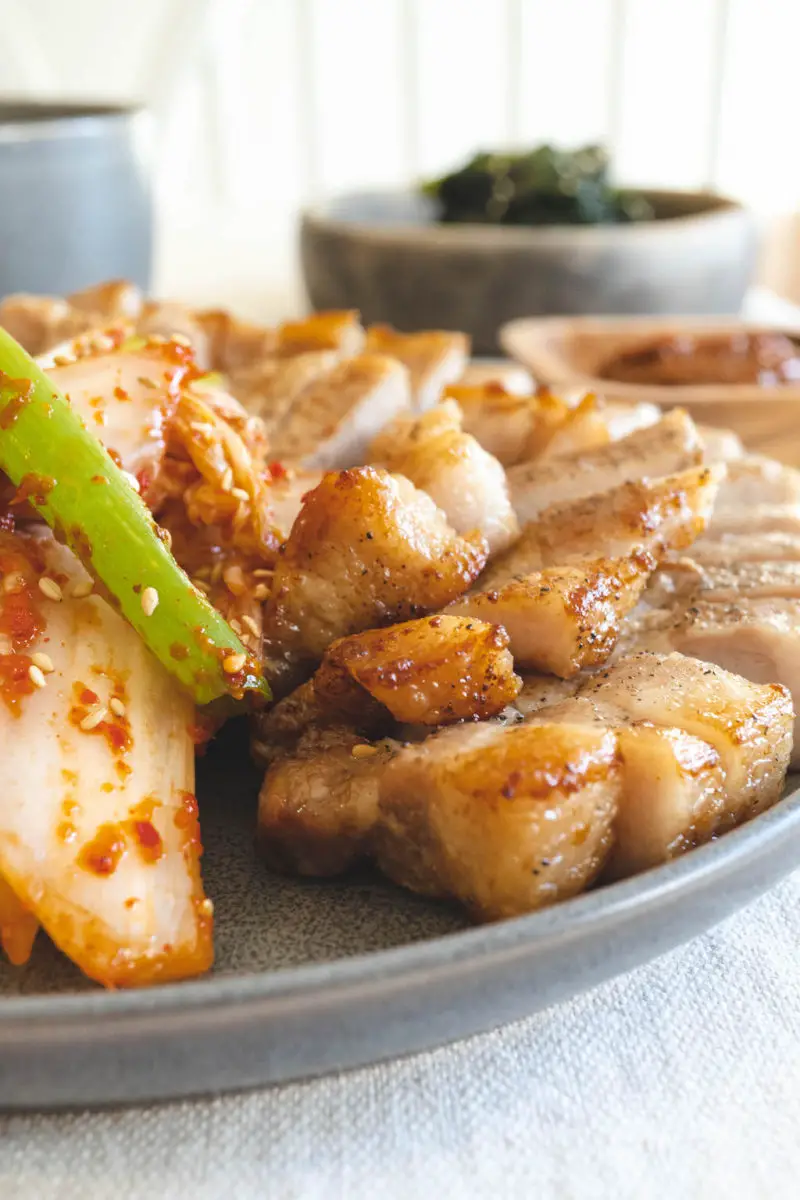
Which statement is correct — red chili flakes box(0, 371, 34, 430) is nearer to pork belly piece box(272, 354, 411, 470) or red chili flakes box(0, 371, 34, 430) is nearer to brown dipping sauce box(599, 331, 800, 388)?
pork belly piece box(272, 354, 411, 470)

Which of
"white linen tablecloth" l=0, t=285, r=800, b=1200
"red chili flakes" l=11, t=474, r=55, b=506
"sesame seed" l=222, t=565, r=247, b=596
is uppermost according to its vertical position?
"red chili flakes" l=11, t=474, r=55, b=506

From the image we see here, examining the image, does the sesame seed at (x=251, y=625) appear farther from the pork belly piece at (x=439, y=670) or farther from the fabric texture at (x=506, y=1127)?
the fabric texture at (x=506, y=1127)

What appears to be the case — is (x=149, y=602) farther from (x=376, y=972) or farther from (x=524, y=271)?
(x=524, y=271)

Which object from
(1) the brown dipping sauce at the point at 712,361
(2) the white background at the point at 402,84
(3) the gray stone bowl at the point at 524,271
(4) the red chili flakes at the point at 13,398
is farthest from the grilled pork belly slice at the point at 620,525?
(2) the white background at the point at 402,84

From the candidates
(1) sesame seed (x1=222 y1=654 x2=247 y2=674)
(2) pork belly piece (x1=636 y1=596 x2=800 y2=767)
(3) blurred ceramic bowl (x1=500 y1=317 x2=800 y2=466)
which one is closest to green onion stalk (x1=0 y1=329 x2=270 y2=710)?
(1) sesame seed (x1=222 y1=654 x2=247 y2=674)

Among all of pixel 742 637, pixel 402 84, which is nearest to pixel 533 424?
pixel 742 637

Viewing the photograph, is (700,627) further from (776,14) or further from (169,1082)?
(776,14)

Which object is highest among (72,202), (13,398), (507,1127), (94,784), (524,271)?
(13,398)
